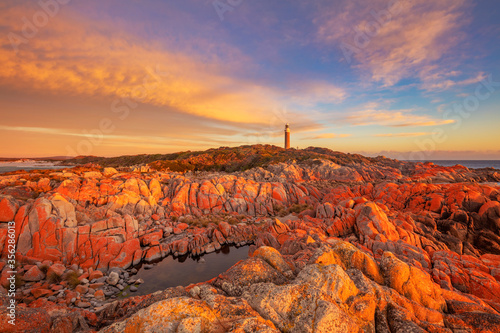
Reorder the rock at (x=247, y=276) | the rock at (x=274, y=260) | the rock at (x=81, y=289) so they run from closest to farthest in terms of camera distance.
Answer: the rock at (x=247, y=276)
the rock at (x=274, y=260)
the rock at (x=81, y=289)

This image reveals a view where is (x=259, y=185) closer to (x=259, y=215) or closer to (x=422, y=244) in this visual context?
(x=259, y=215)

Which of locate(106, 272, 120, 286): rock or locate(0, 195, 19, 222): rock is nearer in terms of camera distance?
locate(106, 272, 120, 286): rock

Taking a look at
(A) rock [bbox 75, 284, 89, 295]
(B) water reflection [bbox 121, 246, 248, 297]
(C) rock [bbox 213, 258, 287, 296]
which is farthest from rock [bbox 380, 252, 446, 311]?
(A) rock [bbox 75, 284, 89, 295]

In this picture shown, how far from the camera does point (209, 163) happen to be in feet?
386

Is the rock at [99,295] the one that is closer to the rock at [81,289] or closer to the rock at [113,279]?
the rock at [81,289]

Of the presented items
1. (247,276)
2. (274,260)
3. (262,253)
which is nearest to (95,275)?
(262,253)

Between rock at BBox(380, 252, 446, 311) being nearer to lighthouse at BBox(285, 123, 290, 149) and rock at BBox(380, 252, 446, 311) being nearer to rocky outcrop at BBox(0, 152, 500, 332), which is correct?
rocky outcrop at BBox(0, 152, 500, 332)

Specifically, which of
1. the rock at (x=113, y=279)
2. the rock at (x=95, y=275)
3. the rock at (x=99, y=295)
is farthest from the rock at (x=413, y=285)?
the rock at (x=95, y=275)

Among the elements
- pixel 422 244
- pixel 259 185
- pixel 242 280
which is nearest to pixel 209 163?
pixel 259 185

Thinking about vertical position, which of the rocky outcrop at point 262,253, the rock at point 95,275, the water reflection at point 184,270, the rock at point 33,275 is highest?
the rocky outcrop at point 262,253

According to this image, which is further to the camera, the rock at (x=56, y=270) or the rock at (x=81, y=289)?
the rock at (x=56, y=270)

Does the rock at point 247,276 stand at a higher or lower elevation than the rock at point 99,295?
higher

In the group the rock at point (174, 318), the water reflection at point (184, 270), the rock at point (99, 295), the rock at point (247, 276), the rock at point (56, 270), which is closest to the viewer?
the rock at point (174, 318)

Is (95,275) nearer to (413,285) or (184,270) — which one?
(184,270)
